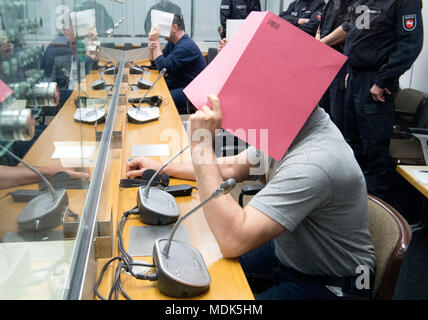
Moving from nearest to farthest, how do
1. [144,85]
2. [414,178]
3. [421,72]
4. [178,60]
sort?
[414,178], [144,85], [421,72], [178,60]

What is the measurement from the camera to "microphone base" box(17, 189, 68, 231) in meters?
0.55

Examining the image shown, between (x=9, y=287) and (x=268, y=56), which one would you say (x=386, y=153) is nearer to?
(x=268, y=56)

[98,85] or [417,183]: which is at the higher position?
[98,85]

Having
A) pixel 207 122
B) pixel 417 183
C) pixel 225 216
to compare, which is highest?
pixel 207 122

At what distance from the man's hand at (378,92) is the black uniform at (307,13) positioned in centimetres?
181

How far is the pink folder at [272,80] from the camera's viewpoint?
104cm

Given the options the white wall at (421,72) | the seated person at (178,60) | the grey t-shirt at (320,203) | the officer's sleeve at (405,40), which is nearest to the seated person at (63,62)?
the grey t-shirt at (320,203)

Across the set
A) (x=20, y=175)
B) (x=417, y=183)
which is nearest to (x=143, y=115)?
(x=417, y=183)

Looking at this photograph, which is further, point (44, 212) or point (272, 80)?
point (272, 80)

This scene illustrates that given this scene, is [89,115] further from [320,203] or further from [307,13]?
[307,13]

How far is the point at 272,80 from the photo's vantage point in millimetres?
1044

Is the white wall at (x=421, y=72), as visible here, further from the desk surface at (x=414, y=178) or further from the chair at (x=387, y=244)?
the chair at (x=387, y=244)

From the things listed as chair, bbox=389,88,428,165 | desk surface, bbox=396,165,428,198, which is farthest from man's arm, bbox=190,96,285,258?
chair, bbox=389,88,428,165

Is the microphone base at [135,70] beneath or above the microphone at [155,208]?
above
